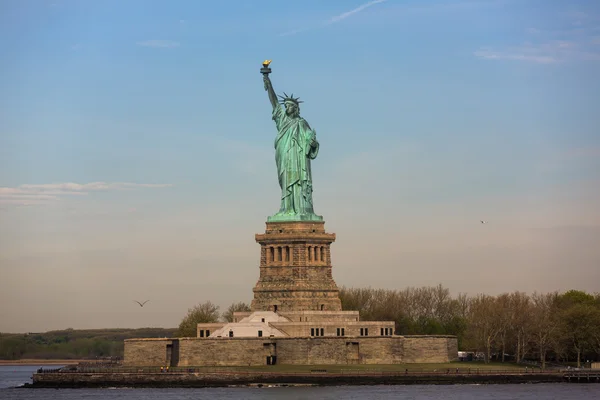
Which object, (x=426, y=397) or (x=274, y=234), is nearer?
(x=426, y=397)

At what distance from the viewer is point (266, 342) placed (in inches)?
3656

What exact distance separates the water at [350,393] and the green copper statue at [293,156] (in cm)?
1782

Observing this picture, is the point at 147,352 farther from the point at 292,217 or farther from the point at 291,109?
the point at 291,109

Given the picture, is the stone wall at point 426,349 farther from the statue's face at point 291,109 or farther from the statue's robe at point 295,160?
the statue's face at point 291,109

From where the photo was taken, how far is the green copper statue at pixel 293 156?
98812 mm

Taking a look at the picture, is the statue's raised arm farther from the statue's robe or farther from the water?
the water

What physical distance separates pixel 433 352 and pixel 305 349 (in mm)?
8718

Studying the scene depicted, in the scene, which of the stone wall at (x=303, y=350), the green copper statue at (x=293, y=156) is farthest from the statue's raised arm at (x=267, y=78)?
the stone wall at (x=303, y=350)

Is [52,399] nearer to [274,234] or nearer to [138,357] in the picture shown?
[138,357]

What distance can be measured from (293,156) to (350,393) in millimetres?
23506

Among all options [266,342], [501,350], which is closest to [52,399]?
[266,342]

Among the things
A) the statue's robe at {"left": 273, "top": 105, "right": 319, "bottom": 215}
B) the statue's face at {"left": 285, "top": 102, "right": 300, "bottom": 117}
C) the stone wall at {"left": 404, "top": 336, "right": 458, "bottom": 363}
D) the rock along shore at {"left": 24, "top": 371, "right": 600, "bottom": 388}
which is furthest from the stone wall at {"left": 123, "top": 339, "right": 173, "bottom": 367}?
the statue's face at {"left": 285, "top": 102, "right": 300, "bottom": 117}

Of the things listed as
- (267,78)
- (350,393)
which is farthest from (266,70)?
(350,393)

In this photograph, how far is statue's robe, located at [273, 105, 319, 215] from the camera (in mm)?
98875
